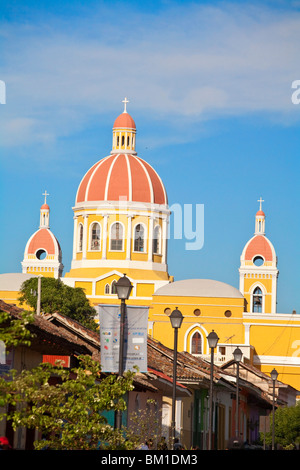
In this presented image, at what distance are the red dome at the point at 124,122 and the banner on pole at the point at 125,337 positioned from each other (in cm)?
7420

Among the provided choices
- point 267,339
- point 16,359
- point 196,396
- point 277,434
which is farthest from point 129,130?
point 16,359

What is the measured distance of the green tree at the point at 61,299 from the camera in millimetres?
68625

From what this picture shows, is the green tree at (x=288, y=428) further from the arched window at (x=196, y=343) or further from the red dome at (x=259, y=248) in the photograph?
the red dome at (x=259, y=248)

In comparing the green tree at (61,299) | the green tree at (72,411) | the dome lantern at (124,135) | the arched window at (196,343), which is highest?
the dome lantern at (124,135)

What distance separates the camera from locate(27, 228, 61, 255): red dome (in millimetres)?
107250

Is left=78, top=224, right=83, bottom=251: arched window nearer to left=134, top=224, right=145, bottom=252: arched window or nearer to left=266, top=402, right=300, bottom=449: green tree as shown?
left=134, top=224, right=145, bottom=252: arched window

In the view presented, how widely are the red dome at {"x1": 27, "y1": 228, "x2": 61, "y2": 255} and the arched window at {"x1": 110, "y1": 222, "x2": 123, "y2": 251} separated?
22.0 metres

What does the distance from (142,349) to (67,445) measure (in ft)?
8.55

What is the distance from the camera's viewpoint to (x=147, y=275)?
85.3 meters

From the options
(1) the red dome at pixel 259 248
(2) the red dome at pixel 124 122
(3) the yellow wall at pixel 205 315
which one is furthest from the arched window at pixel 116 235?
(1) the red dome at pixel 259 248

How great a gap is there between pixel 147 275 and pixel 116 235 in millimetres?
3822

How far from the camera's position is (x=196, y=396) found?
32.7 metres

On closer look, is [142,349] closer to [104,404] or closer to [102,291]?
[104,404]

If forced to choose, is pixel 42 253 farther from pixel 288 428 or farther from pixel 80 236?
pixel 288 428
